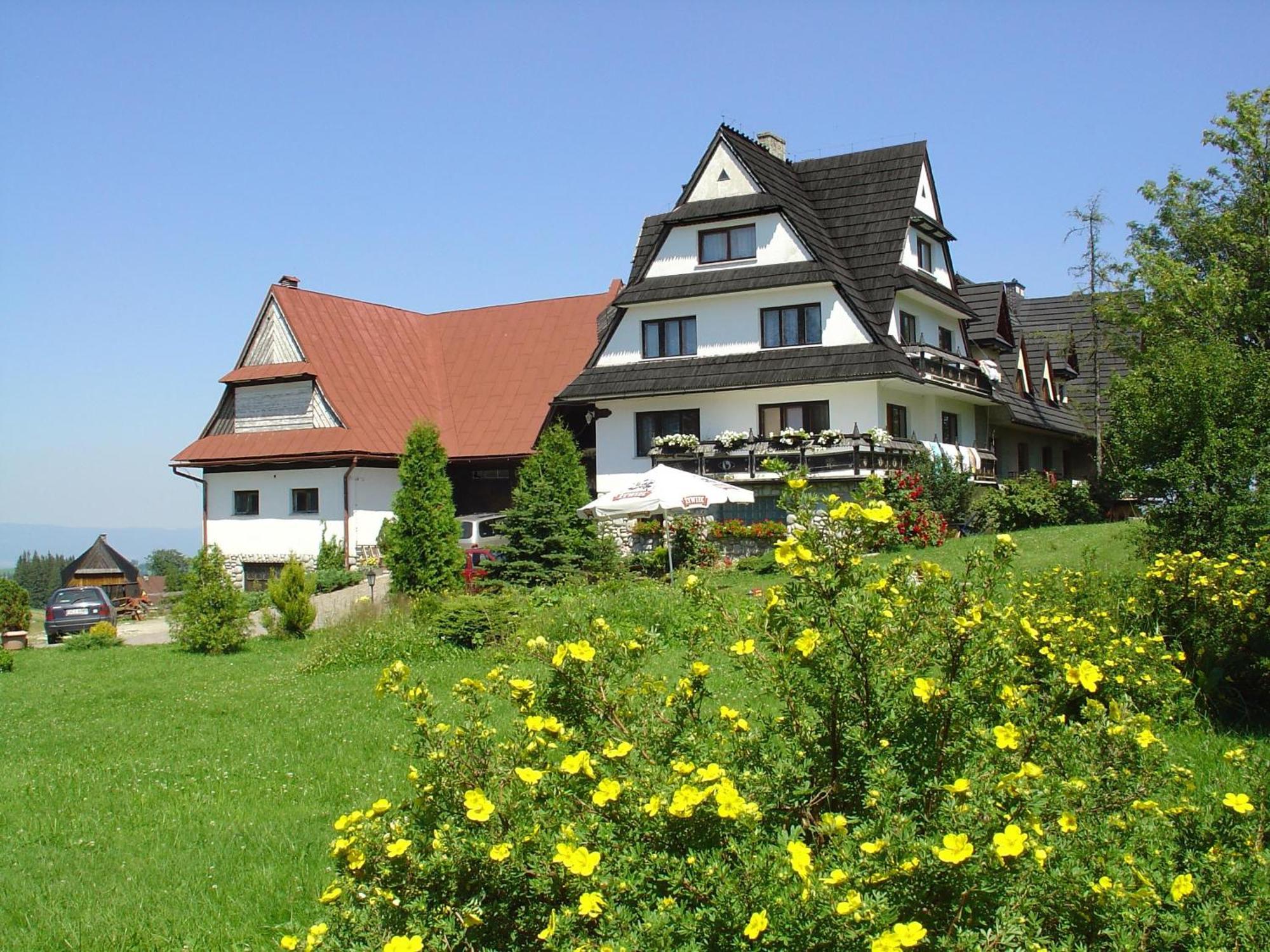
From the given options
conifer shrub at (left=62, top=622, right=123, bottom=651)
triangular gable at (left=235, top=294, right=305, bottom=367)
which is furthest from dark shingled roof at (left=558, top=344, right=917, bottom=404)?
conifer shrub at (left=62, top=622, right=123, bottom=651)

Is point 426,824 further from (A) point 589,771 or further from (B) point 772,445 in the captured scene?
(B) point 772,445

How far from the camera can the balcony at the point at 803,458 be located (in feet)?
83.4

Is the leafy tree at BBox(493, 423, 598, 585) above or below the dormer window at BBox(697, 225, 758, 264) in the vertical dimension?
below

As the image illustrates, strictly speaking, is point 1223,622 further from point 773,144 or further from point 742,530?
point 773,144

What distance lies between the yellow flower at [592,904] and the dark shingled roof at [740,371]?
23.2m

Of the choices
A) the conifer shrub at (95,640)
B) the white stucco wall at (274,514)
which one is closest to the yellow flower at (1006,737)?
the conifer shrub at (95,640)

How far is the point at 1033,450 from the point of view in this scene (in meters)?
39.2

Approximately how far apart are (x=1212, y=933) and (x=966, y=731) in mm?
948

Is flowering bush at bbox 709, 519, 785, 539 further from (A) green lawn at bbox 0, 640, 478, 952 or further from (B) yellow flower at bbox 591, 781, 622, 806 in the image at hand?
(B) yellow flower at bbox 591, 781, 622, 806

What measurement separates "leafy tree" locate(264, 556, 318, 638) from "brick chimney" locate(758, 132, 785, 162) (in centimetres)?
2068

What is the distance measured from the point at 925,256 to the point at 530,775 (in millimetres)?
29608

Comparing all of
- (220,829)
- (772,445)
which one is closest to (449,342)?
(772,445)

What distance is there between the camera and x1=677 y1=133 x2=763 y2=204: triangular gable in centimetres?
2830

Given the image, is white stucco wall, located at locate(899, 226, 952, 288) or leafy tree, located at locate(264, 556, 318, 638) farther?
white stucco wall, located at locate(899, 226, 952, 288)
